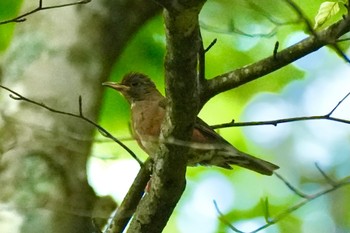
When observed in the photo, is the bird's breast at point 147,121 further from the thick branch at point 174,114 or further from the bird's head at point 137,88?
the thick branch at point 174,114

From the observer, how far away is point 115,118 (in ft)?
25.0

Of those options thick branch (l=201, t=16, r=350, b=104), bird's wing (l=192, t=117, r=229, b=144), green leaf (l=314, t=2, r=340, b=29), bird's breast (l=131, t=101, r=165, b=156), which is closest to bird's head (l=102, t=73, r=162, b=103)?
bird's breast (l=131, t=101, r=165, b=156)

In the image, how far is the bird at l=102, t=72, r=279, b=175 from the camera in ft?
15.5

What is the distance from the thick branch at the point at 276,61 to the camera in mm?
3434

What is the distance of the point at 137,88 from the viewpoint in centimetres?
598

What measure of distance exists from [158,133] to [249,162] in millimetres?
572

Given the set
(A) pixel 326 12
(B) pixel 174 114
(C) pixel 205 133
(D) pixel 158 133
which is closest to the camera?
(B) pixel 174 114

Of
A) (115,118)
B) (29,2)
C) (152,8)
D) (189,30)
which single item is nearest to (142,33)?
(115,118)

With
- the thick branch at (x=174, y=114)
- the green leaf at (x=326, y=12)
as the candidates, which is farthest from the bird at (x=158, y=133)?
the green leaf at (x=326, y=12)

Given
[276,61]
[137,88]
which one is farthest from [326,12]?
[137,88]

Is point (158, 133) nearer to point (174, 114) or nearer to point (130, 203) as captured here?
point (130, 203)

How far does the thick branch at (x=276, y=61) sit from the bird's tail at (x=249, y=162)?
3.12 feet

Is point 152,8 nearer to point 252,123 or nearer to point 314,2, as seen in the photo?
point 314,2

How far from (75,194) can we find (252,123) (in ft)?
4.30
